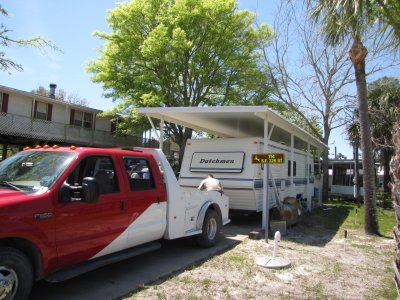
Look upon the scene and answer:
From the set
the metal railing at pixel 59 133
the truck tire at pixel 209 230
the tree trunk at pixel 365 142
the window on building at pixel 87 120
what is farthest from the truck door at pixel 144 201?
the window on building at pixel 87 120

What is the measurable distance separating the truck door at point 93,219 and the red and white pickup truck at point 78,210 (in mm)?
12

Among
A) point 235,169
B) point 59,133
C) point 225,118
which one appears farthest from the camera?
point 59,133

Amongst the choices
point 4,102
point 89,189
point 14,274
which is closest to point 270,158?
point 89,189

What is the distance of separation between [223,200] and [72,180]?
14.9 ft

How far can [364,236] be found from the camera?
10.9 metres

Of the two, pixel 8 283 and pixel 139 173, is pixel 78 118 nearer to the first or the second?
pixel 139 173

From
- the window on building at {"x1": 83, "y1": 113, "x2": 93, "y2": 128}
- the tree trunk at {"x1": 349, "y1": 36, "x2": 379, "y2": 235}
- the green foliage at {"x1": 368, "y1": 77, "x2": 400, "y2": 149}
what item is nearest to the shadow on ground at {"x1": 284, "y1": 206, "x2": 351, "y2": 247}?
the tree trunk at {"x1": 349, "y1": 36, "x2": 379, "y2": 235}

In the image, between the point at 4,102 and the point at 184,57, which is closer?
the point at 184,57

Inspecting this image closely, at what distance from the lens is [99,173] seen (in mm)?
5551

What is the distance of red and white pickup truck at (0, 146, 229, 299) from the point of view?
4.50m

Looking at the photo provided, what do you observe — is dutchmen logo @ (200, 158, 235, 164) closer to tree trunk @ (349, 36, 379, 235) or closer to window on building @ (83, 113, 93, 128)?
tree trunk @ (349, 36, 379, 235)

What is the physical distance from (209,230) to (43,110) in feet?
73.6

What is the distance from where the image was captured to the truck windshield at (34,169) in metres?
5.03

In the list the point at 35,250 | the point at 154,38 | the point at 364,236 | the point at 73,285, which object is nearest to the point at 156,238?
the point at 73,285
